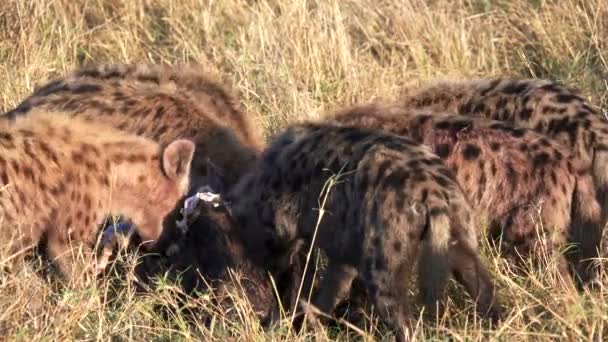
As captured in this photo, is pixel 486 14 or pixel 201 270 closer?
pixel 201 270

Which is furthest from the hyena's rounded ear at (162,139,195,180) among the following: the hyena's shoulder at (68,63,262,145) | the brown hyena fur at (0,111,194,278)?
the hyena's shoulder at (68,63,262,145)

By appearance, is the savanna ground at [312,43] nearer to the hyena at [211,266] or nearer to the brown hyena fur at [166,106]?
the brown hyena fur at [166,106]

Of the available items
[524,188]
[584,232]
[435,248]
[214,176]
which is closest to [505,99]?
[524,188]

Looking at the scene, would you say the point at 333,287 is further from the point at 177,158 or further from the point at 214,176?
the point at 214,176

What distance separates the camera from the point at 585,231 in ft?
19.6

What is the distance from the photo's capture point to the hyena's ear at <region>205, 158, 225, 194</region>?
6.77 metres

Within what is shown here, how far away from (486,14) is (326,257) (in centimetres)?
338

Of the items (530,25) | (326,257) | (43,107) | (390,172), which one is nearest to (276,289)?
(326,257)

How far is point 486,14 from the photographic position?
8867 millimetres

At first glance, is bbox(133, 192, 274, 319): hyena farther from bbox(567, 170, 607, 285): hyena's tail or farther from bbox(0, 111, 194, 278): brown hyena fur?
bbox(567, 170, 607, 285): hyena's tail

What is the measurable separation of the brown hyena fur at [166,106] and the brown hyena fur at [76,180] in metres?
0.31

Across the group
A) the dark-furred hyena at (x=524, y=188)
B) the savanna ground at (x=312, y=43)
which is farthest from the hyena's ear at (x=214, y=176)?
the dark-furred hyena at (x=524, y=188)

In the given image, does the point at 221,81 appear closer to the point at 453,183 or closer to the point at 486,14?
the point at 486,14

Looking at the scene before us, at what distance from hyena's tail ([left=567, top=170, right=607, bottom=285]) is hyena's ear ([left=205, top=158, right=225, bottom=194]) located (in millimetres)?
1663
